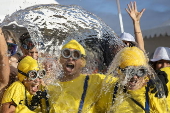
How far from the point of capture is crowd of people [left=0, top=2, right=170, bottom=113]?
6.86 feet

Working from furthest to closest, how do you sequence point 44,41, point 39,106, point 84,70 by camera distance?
point 44,41 < point 84,70 < point 39,106

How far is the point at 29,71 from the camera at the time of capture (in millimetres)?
2473

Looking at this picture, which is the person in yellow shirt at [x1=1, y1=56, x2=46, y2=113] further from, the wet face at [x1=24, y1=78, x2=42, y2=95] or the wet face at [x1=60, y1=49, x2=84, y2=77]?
the wet face at [x1=60, y1=49, x2=84, y2=77]

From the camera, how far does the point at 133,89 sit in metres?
2.15

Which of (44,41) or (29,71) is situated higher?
(44,41)

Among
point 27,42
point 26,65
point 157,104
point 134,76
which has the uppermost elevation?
point 27,42

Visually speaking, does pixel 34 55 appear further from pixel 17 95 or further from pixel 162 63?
pixel 162 63

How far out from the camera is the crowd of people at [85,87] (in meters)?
2.09

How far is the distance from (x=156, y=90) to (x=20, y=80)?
3.99ft

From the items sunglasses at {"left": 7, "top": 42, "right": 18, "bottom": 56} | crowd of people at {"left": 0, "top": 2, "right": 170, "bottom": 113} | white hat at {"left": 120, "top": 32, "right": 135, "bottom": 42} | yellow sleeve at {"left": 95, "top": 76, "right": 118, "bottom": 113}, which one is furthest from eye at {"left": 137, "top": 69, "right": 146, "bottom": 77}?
sunglasses at {"left": 7, "top": 42, "right": 18, "bottom": 56}

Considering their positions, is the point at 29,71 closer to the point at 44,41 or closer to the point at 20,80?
the point at 20,80

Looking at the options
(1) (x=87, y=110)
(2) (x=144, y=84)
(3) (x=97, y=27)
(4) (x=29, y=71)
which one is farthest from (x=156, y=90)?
(4) (x=29, y=71)

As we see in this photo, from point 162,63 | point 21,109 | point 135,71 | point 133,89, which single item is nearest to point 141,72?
point 135,71

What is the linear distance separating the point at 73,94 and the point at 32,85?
1.68ft
